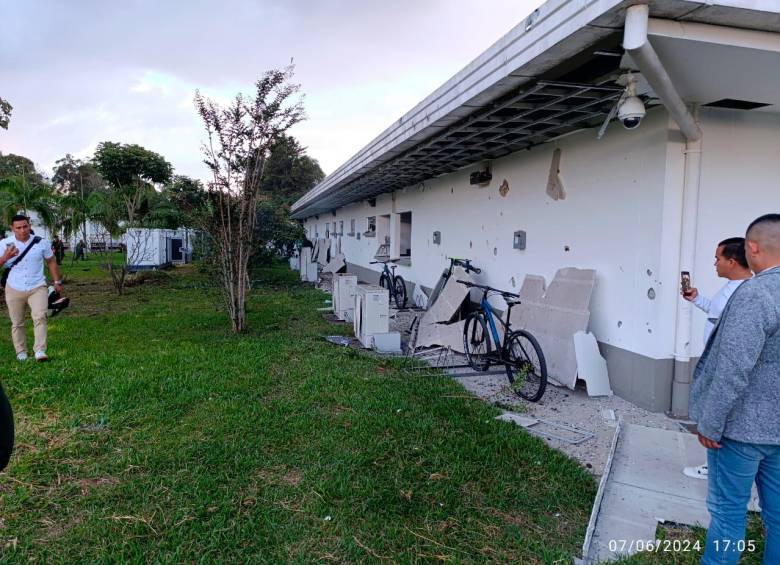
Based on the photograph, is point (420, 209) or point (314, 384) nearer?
point (314, 384)

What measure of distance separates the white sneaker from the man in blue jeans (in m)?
1.18

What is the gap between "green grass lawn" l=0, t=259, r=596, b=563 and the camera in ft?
8.25

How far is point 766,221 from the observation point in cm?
189

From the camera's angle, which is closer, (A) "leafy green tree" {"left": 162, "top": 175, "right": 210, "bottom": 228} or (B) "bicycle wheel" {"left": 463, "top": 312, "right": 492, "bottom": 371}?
(B) "bicycle wheel" {"left": 463, "top": 312, "right": 492, "bottom": 371}

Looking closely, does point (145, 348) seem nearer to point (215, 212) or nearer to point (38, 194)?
point (215, 212)

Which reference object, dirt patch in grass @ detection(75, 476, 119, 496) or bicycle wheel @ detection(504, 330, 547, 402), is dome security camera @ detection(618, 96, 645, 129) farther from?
dirt patch in grass @ detection(75, 476, 119, 496)

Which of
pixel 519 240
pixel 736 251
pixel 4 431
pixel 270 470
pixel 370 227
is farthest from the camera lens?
pixel 370 227

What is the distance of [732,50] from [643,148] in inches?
60.9

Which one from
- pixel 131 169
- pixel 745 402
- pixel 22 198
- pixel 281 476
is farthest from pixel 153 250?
pixel 745 402

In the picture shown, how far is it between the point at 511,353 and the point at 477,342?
0.81 meters

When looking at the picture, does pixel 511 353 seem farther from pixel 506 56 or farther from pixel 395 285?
pixel 395 285

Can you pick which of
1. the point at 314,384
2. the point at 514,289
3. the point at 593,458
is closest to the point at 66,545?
the point at 314,384

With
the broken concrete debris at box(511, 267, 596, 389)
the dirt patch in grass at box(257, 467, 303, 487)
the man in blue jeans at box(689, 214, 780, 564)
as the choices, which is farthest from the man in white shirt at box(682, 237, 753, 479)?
the dirt patch in grass at box(257, 467, 303, 487)

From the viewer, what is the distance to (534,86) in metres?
3.77
